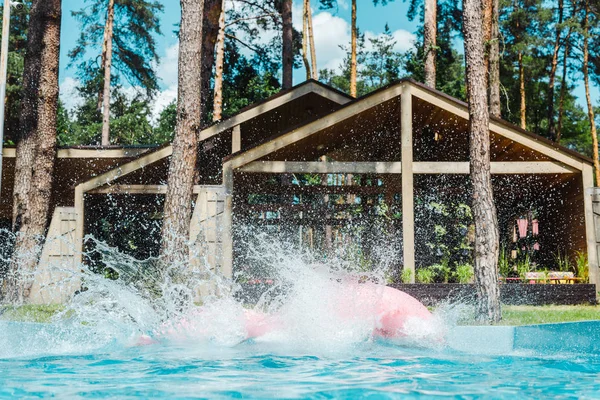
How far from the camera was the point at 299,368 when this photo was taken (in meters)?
5.30

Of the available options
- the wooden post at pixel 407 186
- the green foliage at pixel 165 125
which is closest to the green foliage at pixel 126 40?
the green foliage at pixel 165 125

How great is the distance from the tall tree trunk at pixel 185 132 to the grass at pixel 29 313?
6.48 feet

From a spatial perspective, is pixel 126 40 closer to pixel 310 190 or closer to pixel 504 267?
pixel 310 190

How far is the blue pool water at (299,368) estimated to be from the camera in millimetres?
4332

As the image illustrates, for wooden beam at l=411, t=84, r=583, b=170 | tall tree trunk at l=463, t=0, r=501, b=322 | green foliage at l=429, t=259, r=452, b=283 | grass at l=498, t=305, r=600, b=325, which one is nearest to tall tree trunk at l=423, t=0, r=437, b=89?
wooden beam at l=411, t=84, r=583, b=170

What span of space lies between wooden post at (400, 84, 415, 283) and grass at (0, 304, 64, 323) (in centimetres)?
605

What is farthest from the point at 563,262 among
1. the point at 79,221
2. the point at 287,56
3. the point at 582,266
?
the point at 287,56

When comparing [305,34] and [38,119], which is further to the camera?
[305,34]

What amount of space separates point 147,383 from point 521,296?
8.58m

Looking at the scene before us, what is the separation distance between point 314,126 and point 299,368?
7.75 metres

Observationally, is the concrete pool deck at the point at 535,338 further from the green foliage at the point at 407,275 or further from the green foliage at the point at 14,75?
the green foliage at the point at 14,75

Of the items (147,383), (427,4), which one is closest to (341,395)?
(147,383)

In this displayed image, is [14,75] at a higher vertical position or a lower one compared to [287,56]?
higher

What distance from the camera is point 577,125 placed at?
39344 mm
